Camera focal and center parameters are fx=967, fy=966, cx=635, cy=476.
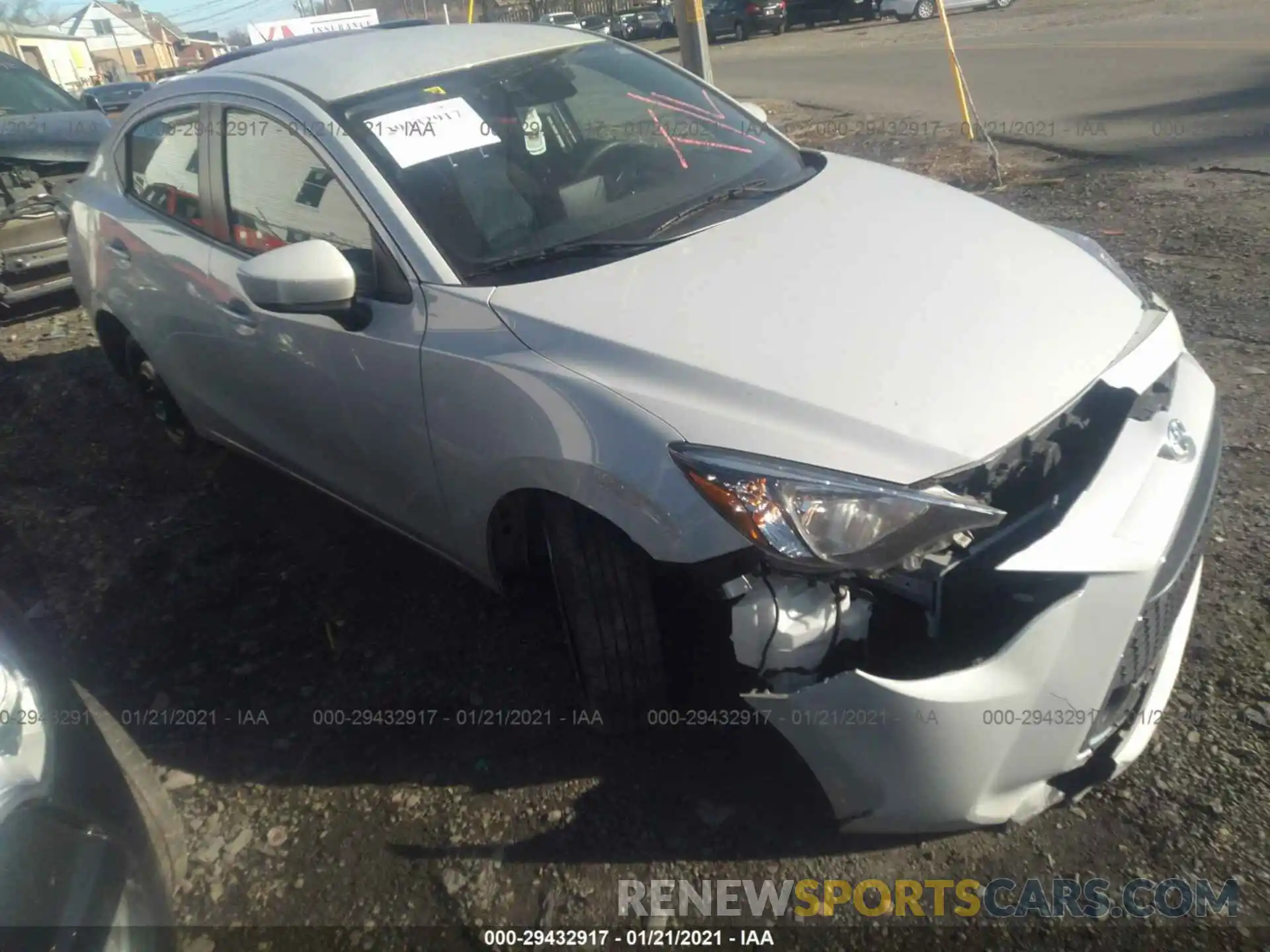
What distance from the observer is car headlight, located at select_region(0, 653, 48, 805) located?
1681mm

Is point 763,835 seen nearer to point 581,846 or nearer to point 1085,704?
point 581,846

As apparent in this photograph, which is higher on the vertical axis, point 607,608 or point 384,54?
point 384,54

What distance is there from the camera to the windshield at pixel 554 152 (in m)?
2.72

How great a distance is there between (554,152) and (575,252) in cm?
58

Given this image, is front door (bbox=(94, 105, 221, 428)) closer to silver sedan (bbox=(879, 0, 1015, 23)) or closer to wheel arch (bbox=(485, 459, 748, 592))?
wheel arch (bbox=(485, 459, 748, 592))

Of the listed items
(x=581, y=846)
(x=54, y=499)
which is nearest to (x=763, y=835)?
(x=581, y=846)

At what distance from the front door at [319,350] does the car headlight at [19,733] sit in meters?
1.12

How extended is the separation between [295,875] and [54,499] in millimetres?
2952

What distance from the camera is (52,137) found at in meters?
7.64

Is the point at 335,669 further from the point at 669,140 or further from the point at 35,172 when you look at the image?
the point at 35,172

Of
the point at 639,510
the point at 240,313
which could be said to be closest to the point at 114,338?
the point at 240,313

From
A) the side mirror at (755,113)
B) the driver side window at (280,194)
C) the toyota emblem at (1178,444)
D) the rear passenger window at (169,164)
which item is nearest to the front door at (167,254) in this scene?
the rear passenger window at (169,164)

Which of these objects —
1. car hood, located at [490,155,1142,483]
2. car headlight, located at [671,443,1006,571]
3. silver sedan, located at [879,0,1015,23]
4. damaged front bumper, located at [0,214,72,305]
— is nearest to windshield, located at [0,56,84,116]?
damaged front bumper, located at [0,214,72,305]

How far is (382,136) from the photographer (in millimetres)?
2809
